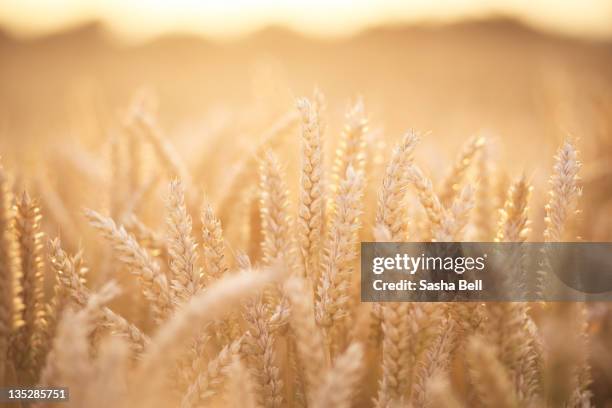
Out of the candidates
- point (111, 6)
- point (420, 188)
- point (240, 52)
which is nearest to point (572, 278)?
point (420, 188)

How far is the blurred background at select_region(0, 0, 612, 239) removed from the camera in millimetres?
1576

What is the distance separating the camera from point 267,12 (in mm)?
1807

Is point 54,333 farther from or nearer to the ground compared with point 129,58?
nearer to the ground

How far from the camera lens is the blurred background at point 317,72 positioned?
1.58 meters

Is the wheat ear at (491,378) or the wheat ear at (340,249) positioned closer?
the wheat ear at (491,378)

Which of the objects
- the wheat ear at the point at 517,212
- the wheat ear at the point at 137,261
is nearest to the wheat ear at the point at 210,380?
the wheat ear at the point at 137,261

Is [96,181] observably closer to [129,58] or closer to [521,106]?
[521,106]

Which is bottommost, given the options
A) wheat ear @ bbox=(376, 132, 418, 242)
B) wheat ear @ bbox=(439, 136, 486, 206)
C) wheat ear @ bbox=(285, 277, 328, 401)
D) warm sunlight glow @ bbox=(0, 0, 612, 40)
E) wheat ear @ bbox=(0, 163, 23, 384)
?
wheat ear @ bbox=(285, 277, 328, 401)

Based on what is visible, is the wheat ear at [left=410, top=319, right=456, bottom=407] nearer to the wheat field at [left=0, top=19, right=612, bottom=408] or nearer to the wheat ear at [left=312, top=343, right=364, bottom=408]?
the wheat field at [left=0, top=19, right=612, bottom=408]

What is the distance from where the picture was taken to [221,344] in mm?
732

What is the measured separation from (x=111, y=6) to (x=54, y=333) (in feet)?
4.77

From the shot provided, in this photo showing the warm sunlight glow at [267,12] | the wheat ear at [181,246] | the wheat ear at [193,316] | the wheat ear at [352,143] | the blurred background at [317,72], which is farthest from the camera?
the blurred background at [317,72]

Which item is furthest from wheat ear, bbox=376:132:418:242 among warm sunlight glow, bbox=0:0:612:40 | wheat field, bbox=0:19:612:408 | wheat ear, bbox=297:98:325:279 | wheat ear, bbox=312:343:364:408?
warm sunlight glow, bbox=0:0:612:40

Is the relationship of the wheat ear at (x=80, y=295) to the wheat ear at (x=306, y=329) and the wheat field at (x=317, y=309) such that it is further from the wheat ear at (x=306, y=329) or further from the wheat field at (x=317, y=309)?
the wheat ear at (x=306, y=329)
